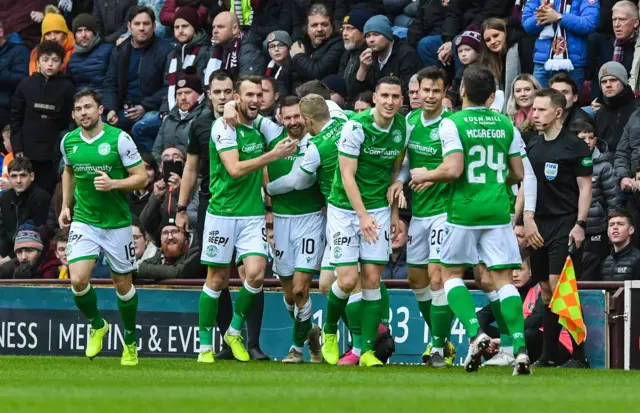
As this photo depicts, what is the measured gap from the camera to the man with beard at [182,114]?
60.2ft

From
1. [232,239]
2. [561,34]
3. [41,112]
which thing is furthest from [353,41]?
[232,239]

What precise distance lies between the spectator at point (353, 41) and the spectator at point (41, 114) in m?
4.51

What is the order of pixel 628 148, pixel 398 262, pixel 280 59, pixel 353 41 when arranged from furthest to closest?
pixel 280 59, pixel 353 41, pixel 398 262, pixel 628 148

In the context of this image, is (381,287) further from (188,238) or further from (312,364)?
(188,238)

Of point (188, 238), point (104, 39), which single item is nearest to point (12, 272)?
point (188, 238)

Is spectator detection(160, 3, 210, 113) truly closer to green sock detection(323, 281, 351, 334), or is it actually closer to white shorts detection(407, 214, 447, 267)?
green sock detection(323, 281, 351, 334)

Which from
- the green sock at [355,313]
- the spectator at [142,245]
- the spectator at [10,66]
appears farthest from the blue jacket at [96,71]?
the green sock at [355,313]

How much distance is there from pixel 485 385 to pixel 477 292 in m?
4.66

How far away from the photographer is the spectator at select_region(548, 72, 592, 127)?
48.3ft

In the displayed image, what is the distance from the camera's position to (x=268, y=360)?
47.4 feet

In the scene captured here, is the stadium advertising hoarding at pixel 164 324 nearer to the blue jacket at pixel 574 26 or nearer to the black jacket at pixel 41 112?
the blue jacket at pixel 574 26

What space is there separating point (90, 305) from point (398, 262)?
152 inches

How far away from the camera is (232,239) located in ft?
43.7

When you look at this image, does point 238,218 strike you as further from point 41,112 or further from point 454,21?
point 41,112
